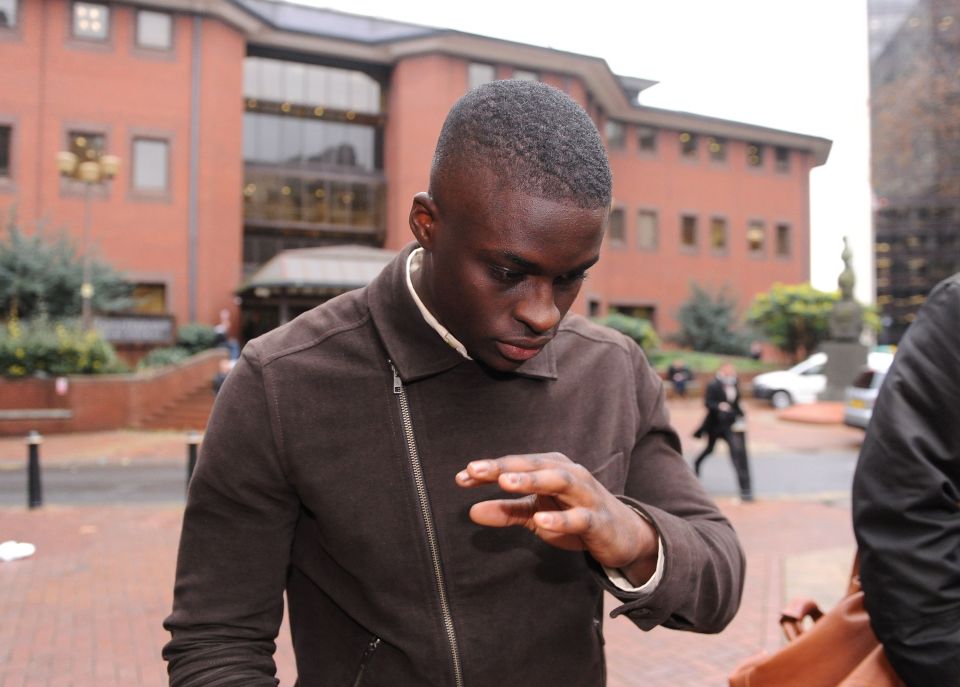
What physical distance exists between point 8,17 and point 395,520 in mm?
30469

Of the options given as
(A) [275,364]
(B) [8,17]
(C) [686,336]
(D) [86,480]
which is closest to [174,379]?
(D) [86,480]

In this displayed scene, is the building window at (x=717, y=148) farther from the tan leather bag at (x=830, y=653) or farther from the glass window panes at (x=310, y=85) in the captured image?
the tan leather bag at (x=830, y=653)

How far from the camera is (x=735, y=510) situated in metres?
9.58

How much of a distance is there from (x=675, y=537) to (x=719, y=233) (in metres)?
39.9

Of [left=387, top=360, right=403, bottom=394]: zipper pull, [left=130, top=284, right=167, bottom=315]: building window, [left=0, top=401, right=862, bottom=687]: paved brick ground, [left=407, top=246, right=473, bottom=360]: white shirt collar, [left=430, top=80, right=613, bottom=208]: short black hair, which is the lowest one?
Result: [left=0, top=401, right=862, bottom=687]: paved brick ground

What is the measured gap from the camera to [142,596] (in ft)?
19.4

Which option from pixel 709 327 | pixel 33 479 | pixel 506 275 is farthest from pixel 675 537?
pixel 709 327

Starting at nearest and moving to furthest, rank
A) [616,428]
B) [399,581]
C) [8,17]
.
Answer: [399,581], [616,428], [8,17]

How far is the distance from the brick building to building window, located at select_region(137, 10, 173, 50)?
0.17 feet

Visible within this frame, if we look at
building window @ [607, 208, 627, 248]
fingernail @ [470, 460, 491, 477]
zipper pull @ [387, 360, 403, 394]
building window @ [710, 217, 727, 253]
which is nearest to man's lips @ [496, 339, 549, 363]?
zipper pull @ [387, 360, 403, 394]

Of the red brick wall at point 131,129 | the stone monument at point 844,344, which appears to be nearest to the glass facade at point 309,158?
the red brick wall at point 131,129

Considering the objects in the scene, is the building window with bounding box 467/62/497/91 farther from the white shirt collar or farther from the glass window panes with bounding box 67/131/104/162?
the white shirt collar

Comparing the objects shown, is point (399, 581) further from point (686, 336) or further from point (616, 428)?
point (686, 336)

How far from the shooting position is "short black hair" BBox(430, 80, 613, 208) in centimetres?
129
